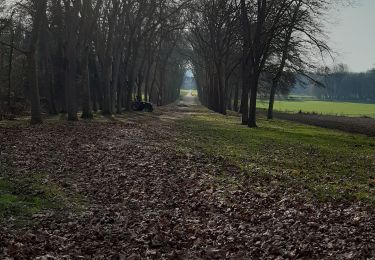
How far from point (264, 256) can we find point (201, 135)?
1707 centimetres

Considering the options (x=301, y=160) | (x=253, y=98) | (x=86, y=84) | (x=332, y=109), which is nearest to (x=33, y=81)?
(x=86, y=84)

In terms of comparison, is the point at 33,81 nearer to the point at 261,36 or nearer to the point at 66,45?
the point at 66,45

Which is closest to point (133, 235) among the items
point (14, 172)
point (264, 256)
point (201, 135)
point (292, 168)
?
point (264, 256)

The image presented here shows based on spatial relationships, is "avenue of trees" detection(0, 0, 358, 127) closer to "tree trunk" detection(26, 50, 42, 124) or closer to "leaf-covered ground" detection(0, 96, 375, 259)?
"tree trunk" detection(26, 50, 42, 124)

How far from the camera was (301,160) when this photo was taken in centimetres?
1636

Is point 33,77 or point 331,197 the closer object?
point 331,197

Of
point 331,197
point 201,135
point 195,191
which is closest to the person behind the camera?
point 331,197

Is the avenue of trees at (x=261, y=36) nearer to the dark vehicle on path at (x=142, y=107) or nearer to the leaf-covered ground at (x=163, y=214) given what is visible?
the dark vehicle on path at (x=142, y=107)

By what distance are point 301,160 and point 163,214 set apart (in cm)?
789

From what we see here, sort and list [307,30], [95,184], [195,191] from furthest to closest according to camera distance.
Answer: [307,30] → [95,184] → [195,191]

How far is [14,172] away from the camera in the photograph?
1300cm

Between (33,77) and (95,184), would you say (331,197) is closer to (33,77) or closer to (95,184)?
(95,184)

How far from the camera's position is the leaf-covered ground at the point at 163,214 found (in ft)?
25.1

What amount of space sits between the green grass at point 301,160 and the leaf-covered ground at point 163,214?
0.55 metres
